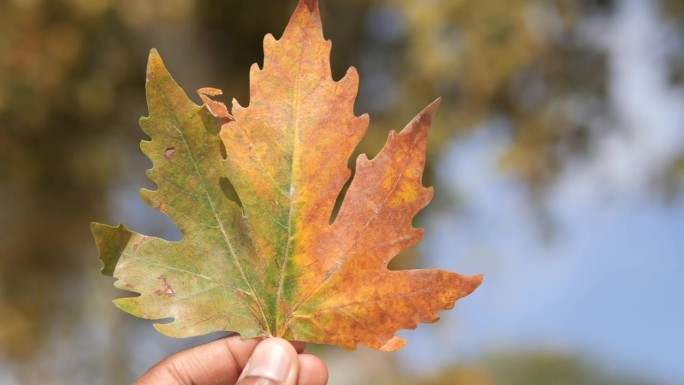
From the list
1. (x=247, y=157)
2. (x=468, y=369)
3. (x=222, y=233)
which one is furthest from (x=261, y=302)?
Answer: (x=468, y=369)

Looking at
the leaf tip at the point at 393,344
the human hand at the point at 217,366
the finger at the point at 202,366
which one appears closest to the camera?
the leaf tip at the point at 393,344

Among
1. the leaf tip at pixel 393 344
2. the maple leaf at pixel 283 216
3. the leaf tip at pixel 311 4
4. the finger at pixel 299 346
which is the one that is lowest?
the leaf tip at pixel 393 344

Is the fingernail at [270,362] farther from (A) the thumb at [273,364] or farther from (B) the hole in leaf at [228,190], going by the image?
(B) the hole in leaf at [228,190]

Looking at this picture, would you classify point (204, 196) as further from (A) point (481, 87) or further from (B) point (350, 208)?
(A) point (481, 87)

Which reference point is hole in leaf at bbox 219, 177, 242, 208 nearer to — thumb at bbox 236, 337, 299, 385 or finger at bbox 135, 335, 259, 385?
thumb at bbox 236, 337, 299, 385

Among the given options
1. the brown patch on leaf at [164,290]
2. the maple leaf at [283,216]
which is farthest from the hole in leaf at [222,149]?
the brown patch on leaf at [164,290]

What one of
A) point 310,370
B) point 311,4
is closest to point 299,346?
point 310,370

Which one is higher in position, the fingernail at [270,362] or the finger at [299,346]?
the finger at [299,346]

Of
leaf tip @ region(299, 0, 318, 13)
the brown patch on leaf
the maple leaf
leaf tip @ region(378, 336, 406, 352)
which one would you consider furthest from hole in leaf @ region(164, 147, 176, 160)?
leaf tip @ region(378, 336, 406, 352)
